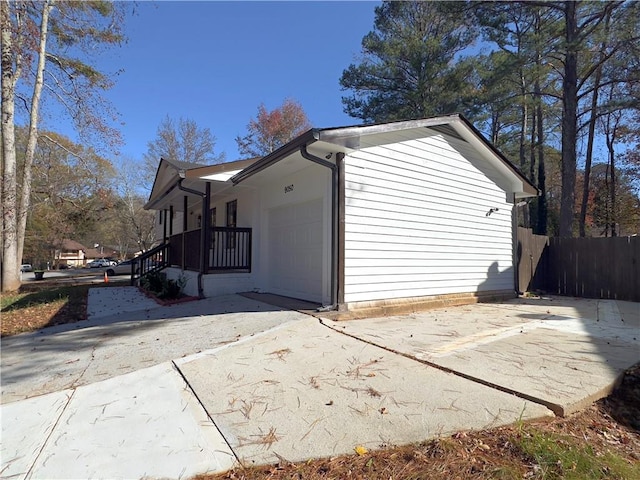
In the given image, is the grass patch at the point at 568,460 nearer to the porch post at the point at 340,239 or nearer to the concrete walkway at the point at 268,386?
the concrete walkway at the point at 268,386

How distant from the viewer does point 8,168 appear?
13.1 meters

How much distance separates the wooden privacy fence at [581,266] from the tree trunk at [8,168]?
57.6 ft

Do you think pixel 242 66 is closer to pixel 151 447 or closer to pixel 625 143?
pixel 151 447

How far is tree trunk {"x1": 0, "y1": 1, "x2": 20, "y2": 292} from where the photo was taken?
42.4ft

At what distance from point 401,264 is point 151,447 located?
5.48 m

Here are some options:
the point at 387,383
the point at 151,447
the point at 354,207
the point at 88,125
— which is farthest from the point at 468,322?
the point at 88,125

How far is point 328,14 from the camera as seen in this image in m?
12.8

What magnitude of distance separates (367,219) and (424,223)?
68.5 inches

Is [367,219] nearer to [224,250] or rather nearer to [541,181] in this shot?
[224,250]

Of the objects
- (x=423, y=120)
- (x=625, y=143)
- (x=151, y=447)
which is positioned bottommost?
(x=151, y=447)

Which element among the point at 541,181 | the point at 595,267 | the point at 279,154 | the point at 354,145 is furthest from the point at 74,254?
the point at 595,267

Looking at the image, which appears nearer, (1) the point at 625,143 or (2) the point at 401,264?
(2) the point at 401,264

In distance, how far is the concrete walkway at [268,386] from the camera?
8.08ft

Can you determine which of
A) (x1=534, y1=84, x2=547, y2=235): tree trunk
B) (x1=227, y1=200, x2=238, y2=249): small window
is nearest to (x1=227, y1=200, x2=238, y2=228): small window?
(x1=227, y1=200, x2=238, y2=249): small window
